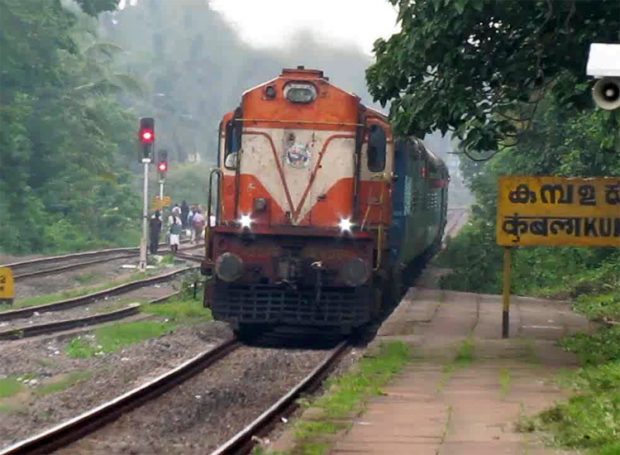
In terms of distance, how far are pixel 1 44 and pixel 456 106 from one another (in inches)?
1260

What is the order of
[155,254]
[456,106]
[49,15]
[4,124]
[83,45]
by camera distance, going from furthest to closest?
[83,45]
[49,15]
[4,124]
[155,254]
[456,106]

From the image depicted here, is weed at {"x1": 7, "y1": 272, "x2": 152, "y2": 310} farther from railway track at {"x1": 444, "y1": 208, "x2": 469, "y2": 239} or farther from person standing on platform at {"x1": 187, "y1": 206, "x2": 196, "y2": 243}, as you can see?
railway track at {"x1": 444, "y1": 208, "x2": 469, "y2": 239}

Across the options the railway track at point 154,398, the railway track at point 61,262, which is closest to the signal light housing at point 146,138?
the railway track at point 61,262

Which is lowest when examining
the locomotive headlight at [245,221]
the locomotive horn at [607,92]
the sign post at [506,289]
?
the sign post at [506,289]

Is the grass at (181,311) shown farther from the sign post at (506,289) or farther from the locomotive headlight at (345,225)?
the sign post at (506,289)

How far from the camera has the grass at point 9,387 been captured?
46.3ft

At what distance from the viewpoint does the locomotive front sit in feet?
60.3

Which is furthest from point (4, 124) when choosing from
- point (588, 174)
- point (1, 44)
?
point (588, 174)

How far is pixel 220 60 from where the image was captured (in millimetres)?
76125

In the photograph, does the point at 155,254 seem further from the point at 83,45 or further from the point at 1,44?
the point at 83,45

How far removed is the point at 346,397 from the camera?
11.9 meters

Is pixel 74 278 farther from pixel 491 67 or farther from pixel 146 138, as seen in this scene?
pixel 491 67

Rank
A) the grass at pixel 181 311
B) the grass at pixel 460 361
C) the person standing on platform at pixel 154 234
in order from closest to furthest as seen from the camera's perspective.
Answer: the grass at pixel 460 361, the grass at pixel 181 311, the person standing on platform at pixel 154 234

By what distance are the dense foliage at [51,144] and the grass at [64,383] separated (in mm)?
26553
